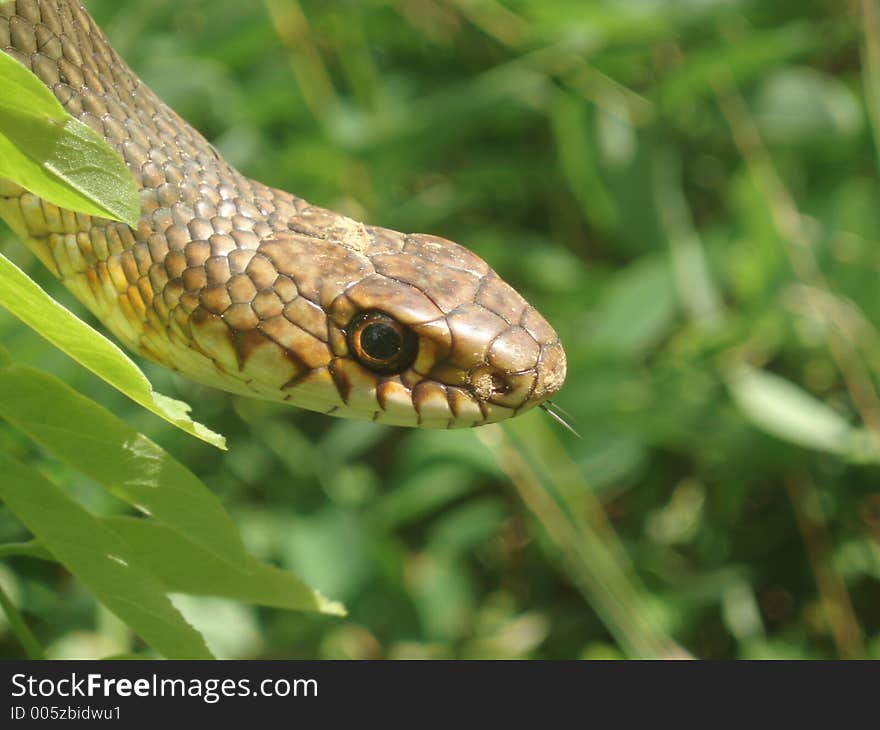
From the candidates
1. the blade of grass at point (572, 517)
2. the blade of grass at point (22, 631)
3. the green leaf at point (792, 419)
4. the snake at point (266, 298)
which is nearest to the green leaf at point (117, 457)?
the blade of grass at point (22, 631)

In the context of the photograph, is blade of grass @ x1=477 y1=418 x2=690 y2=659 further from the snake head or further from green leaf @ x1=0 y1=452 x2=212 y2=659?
green leaf @ x1=0 y1=452 x2=212 y2=659

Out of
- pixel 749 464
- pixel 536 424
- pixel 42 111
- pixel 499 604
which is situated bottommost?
pixel 499 604

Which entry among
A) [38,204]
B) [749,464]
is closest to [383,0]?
[749,464]

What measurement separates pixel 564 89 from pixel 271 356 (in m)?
1.84

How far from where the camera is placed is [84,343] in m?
1.28

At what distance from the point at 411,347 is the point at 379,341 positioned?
0.05 m

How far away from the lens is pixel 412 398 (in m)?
1.80

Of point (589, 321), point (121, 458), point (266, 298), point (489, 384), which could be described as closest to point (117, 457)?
point (121, 458)

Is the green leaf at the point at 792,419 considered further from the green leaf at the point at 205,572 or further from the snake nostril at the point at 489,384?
the green leaf at the point at 205,572

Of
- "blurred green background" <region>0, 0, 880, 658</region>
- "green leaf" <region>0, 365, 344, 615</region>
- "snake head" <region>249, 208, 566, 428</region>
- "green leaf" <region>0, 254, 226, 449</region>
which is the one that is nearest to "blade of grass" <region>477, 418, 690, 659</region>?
"blurred green background" <region>0, 0, 880, 658</region>

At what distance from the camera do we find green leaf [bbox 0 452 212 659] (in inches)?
53.4

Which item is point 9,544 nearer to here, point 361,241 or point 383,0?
point 361,241

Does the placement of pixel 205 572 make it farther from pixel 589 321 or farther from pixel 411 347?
pixel 589 321

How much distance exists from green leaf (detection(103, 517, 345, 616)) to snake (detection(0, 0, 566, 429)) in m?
0.32
